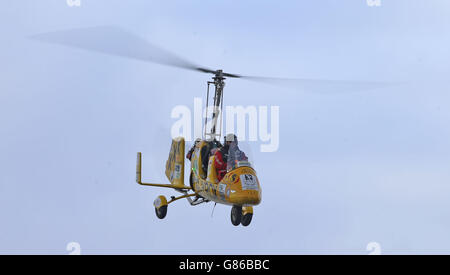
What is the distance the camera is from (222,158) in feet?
89.3

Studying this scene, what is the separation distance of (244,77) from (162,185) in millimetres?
5191

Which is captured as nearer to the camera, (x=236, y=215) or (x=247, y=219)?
(x=247, y=219)

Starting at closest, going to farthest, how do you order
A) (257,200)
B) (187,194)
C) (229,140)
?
(257,200) → (229,140) → (187,194)

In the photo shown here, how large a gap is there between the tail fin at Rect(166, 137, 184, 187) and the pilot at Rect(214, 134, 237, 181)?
3.15 meters

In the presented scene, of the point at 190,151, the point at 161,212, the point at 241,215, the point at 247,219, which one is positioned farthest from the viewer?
the point at 161,212

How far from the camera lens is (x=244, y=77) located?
28.1m

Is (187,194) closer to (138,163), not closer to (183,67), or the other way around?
(138,163)

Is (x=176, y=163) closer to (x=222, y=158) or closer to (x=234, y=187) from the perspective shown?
(x=222, y=158)

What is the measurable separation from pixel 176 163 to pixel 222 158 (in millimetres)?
3574

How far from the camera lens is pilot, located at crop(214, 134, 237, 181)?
27.1 meters

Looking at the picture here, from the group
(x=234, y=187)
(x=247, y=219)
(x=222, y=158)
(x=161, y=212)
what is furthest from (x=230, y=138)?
(x=161, y=212)

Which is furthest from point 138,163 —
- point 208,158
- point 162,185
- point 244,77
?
point 244,77

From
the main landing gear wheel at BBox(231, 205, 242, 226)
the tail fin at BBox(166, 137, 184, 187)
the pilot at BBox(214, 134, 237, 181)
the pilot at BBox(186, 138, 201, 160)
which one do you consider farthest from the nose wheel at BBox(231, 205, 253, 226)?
the tail fin at BBox(166, 137, 184, 187)

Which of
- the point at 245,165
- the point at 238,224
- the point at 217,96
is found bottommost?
the point at 238,224
